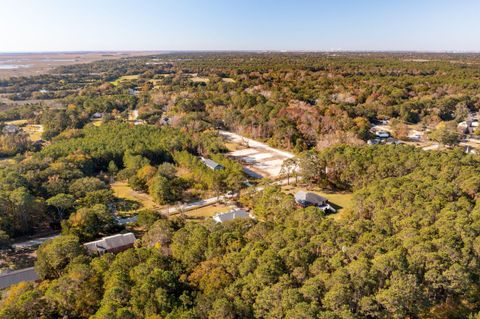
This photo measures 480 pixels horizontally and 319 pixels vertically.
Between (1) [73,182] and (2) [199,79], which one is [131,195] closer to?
(1) [73,182]

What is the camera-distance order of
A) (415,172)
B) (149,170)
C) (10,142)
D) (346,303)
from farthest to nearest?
Result: 1. (10,142)
2. (149,170)
3. (415,172)
4. (346,303)

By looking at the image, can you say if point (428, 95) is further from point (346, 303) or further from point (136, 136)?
point (346, 303)

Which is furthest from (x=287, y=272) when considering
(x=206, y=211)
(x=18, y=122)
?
(x=18, y=122)

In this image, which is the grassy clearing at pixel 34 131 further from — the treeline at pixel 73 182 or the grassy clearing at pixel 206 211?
the grassy clearing at pixel 206 211

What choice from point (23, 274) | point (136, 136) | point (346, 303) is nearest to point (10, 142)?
point (136, 136)

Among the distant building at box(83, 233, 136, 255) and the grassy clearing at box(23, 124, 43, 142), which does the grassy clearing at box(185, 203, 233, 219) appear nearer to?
the distant building at box(83, 233, 136, 255)

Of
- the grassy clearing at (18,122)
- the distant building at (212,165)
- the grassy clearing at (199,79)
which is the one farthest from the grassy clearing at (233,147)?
the grassy clearing at (199,79)
